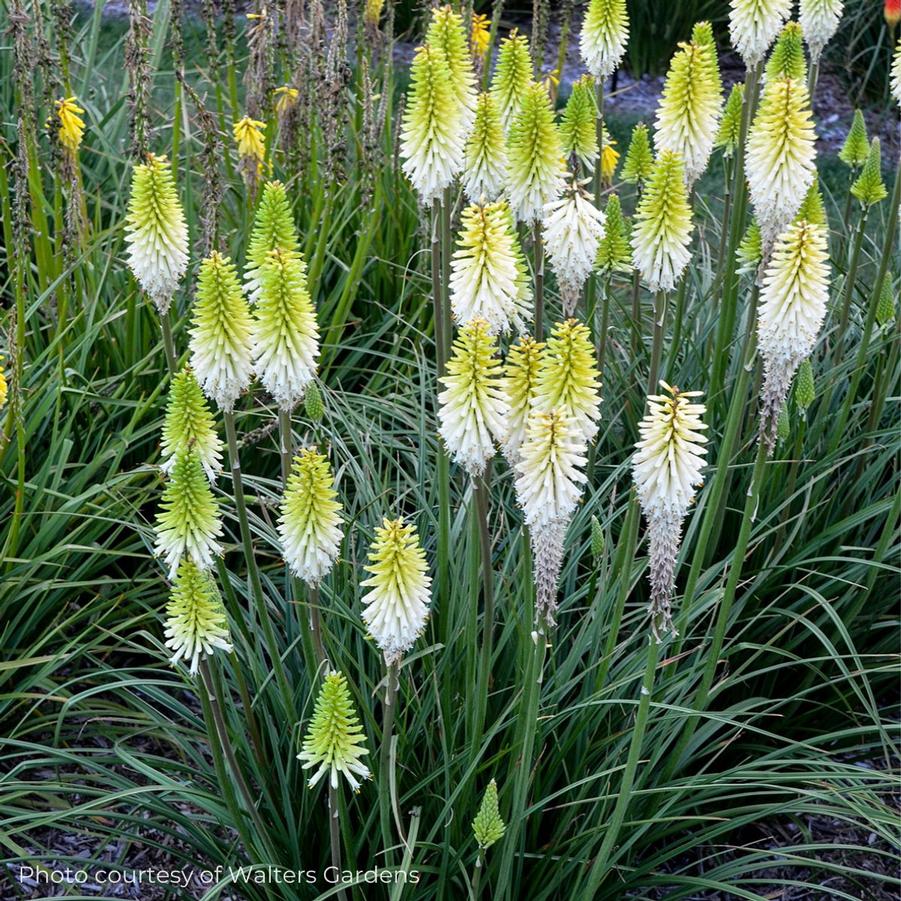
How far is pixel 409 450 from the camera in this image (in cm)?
439

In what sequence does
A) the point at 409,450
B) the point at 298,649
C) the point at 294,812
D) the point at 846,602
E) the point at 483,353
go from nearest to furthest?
the point at 483,353, the point at 294,812, the point at 298,649, the point at 846,602, the point at 409,450

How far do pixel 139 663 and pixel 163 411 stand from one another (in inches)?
41.7

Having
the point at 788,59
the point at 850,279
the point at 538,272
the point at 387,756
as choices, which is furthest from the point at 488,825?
the point at 788,59

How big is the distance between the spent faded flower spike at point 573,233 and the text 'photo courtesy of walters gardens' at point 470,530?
1 centimetres

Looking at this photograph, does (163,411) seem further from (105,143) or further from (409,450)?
(105,143)

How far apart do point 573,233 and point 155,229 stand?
1013 millimetres

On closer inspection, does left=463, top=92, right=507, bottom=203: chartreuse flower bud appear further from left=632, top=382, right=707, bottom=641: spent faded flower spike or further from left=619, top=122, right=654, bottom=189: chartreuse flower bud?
left=619, top=122, right=654, bottom=189: chartreuse flower bud

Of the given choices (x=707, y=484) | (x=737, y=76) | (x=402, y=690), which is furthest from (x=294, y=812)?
(x=737, y=76)

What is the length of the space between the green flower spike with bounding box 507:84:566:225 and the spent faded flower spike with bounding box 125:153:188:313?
2.74 ft

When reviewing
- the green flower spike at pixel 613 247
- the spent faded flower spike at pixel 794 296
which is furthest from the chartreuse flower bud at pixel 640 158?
the spent faded flower spike at pixel 794 296

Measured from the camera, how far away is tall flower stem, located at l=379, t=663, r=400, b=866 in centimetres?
257

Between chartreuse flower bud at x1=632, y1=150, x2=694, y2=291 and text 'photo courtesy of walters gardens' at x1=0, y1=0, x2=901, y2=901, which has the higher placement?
chartreuse flower bud at x1=632, y1=150, x2=694, y2=291

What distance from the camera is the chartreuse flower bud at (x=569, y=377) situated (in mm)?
2400

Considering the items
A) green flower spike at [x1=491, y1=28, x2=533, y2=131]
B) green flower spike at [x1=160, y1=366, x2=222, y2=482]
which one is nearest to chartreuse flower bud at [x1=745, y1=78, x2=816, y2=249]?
green flower spike at [x1=491, y1=28, x2=533, y2=131]
